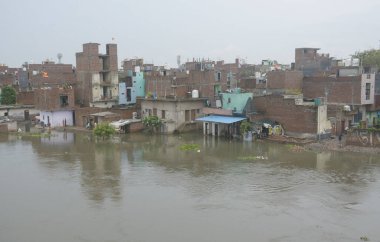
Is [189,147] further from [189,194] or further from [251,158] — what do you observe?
[189,194]

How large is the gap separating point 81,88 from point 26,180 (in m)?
23.3

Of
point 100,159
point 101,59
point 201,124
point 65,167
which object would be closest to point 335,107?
point 201,124

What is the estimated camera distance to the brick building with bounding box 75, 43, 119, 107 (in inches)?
1610

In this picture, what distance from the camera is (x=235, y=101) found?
31.6m

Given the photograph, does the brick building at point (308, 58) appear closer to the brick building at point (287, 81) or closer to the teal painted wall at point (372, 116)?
the brick building at point (287, 81)

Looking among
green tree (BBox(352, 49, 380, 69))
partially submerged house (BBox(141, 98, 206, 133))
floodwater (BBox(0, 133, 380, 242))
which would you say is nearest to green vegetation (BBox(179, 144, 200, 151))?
floodwater (BBox(0, 133, 380, 242))

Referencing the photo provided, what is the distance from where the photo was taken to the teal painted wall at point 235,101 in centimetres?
3111

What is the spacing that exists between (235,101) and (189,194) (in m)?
15.5

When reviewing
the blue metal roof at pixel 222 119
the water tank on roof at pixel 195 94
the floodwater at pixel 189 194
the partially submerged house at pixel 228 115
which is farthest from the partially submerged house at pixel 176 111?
the floodwater at pixel 189 194

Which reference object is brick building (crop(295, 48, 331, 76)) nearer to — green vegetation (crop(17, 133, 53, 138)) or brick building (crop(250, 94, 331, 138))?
brick building (crop(250, 94, 331, 138))

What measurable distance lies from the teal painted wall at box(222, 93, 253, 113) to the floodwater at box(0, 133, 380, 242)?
196 inches

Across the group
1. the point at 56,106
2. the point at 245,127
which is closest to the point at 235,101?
the point at 245,127

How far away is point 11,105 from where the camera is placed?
140 feet

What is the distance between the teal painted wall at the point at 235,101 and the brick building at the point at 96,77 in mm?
13979
